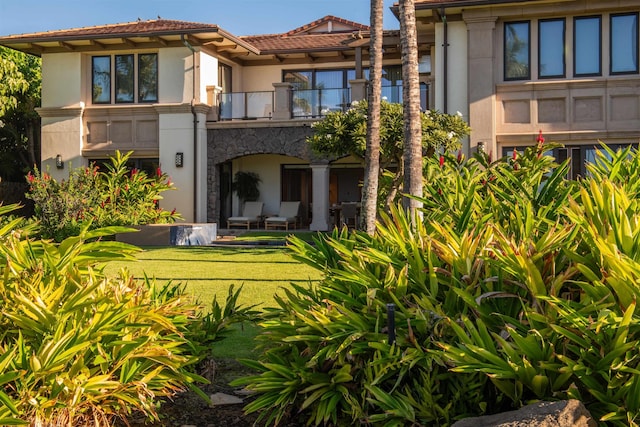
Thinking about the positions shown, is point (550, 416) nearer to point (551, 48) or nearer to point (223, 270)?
point (223, 270)

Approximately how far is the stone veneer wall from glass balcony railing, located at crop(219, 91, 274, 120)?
1.71 feet

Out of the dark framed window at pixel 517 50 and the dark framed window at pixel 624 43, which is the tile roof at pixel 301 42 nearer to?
the dark framed window at pixel 517 50

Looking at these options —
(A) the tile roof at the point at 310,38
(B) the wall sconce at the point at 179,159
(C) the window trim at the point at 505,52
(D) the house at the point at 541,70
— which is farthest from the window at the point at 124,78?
(C) the window trim at the point at 505,52

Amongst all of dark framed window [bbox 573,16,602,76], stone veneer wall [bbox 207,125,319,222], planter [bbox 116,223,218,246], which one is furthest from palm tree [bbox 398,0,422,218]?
stone veneer wall [bbox 207,125,319,222]

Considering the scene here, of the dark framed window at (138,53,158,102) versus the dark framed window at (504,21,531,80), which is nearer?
the dark framed window at (504,21,531,80)

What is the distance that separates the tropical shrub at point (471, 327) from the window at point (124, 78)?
21379 millimetres

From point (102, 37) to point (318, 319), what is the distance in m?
21.8

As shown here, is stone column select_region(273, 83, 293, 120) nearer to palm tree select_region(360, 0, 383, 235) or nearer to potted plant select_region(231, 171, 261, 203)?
potted plant select_region(231, 171, 261, 203)

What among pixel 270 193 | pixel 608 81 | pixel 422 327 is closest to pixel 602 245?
pixel 422 327

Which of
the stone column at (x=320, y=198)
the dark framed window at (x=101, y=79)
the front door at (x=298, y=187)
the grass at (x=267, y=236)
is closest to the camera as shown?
the grass at (x=267, y=236)

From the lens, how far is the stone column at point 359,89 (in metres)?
21.7

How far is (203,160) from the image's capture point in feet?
78.3

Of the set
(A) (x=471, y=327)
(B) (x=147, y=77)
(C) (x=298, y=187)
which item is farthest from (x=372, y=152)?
(C) (x=298, y=187)

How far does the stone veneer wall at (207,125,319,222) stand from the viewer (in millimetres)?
23109
